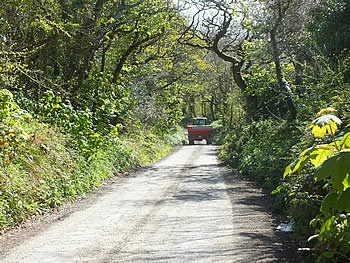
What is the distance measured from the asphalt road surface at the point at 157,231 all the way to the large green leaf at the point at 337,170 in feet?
12.8

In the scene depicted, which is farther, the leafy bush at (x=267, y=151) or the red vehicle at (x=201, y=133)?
the red vehicle at (x=201, y=133)

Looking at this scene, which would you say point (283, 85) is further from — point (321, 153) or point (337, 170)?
point (337, 170)

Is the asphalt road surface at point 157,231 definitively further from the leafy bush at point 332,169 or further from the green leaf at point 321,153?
the green leaf at point 321,153

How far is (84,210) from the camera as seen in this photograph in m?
11.1

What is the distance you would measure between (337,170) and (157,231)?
19.3 ft

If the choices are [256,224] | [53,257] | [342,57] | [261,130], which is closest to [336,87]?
[342,57]

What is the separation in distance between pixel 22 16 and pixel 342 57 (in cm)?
916

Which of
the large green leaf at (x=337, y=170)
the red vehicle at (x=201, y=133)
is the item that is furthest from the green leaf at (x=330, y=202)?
the red vehicle at (x=201, y=133)

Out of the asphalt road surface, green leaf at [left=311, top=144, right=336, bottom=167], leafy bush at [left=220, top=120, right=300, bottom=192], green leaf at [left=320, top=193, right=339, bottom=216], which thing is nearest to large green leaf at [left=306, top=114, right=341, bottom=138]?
green leaf at [left=311, top=144, right=336, bottom=167]

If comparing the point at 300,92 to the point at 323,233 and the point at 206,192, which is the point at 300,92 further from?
the point at 323,233

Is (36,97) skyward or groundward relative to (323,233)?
skyward

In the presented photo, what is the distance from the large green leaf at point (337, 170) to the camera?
3076mm

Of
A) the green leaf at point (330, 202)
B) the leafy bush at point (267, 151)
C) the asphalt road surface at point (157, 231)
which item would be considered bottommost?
the asphalt road surface at point (157, 231)

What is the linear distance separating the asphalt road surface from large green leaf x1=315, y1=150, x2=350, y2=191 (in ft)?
12.8
